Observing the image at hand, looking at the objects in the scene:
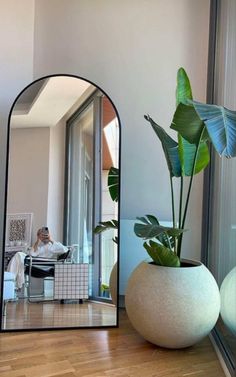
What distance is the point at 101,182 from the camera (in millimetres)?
2564

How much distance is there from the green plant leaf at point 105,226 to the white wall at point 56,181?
0.26 meters

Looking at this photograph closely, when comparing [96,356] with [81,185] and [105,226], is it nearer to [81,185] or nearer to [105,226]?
[105,226]

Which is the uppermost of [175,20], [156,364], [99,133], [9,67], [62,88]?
[175,20]

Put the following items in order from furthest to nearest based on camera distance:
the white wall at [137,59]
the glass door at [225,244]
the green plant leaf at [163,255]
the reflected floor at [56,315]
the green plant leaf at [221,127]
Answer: the white wall at [137,59], the reflected floor at [56,315], the green plant leaf at [163,255], the glass door at [225,244], the green plant leaf at [221,127]

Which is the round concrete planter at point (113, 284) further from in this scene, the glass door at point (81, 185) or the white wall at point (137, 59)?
the white wall at point (137, 59)

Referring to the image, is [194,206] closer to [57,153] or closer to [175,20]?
[57,153]

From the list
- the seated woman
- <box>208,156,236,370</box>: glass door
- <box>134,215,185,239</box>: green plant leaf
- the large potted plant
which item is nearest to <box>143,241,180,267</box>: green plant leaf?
the large potted plant

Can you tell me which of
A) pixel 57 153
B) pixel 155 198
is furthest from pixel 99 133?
pixel 155 198

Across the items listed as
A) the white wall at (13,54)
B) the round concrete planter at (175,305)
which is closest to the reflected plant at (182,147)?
the round concrete planter at (175,305)

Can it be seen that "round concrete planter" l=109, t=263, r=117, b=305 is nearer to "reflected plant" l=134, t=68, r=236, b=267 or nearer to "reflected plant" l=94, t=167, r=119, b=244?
"reflected plant" l=94, t=167, r=119, b=244

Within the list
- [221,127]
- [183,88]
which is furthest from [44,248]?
[221,127]

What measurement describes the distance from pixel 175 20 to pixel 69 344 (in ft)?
8.25

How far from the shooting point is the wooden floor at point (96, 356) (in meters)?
1.79

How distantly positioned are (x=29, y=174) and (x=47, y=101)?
55 centimetres
